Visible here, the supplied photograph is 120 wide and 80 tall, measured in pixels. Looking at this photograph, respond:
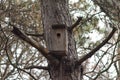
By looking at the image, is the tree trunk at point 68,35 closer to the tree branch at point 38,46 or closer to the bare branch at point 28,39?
the tree branch at point 38,46

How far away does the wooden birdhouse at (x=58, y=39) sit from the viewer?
205cm

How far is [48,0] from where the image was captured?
2395mm

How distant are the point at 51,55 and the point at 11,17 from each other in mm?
1845

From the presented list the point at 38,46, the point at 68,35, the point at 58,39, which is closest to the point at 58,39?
the point at 58,39

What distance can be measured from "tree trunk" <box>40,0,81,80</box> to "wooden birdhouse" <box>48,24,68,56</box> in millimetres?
61

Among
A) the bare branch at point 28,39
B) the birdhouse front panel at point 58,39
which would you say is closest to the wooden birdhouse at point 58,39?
the birdhouse front panel at point 58,39

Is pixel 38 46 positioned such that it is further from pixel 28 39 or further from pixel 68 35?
pixel 68 35

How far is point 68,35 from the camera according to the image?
223 centimetres

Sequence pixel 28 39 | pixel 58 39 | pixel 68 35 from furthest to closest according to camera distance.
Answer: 1. pixel 68 35
2. pixel 58 39
3. pixel 28 39

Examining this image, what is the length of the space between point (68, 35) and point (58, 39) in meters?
0.13

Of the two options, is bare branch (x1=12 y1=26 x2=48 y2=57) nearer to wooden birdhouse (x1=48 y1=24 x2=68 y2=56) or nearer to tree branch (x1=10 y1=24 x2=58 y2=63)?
tree branch (x1=10 y1=24 x2=58 y2=63)

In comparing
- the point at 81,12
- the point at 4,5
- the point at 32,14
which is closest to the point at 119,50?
the point at 81,12

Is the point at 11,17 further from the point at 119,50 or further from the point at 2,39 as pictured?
the point at 119,50

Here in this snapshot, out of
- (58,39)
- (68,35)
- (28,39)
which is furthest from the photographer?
(68,35)
